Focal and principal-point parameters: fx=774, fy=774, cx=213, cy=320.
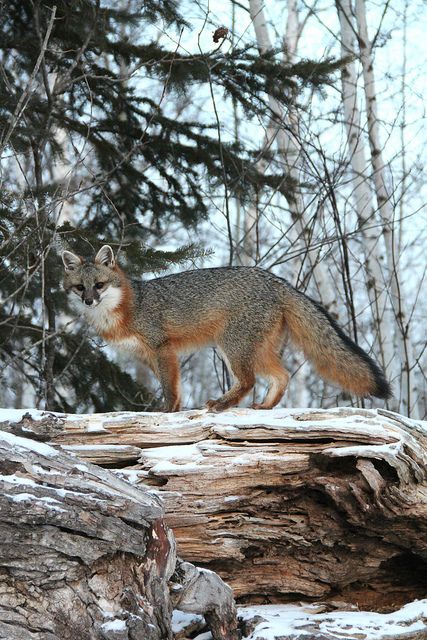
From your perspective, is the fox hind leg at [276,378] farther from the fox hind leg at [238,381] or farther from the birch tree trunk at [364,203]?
the birch tree trunk at [364,203]

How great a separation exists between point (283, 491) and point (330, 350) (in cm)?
157

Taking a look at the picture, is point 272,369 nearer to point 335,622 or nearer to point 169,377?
point 169,377

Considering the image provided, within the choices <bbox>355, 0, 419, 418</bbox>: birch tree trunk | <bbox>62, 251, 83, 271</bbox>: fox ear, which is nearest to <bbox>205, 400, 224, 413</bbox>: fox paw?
<bbox>62, 251, 83, 271</bbox>: fox ear

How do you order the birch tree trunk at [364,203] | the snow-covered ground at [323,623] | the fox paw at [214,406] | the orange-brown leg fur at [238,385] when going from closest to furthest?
the snow-covered ground at [323,623]
the fox paw at [214,406]
the orange-brown leg fur at [238,385]
the birch tree trunk at [364,203]

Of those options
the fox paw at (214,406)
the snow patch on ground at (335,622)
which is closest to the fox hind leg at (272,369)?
the fox paw at (214,406)

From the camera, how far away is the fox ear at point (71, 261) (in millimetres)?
7191

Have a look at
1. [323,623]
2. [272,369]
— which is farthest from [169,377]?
[323,623]

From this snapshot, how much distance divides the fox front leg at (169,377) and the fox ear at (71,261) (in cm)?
113

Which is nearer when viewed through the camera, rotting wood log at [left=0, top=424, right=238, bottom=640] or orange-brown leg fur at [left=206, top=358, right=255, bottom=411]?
rotting wood log at [left=0, top=424, right=238, bottom=640]

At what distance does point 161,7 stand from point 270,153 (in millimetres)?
2306

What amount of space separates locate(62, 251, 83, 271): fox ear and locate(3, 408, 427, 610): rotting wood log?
221 centimetres

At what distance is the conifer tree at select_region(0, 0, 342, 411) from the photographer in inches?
303

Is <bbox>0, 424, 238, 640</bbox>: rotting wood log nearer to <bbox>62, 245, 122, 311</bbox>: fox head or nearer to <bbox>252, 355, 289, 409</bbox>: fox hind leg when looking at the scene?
<bbox>252, 355, 289, 409</bbox>: fox hind leg

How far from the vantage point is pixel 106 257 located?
23.7 feet
